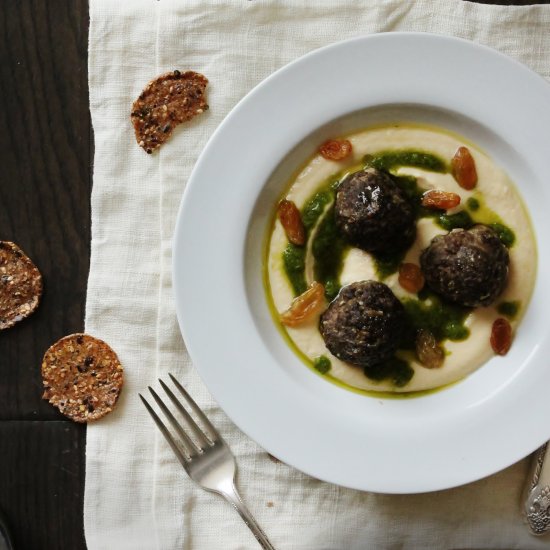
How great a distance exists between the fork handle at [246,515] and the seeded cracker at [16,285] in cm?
130

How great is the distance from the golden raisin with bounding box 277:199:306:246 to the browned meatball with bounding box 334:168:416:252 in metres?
0.19

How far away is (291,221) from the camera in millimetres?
3109

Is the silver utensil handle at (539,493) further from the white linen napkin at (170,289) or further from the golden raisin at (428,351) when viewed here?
the golden raisin at (428,351)

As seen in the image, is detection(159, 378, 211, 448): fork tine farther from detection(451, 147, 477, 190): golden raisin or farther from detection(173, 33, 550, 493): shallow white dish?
detection(451, 147, 477, 190): golden raisin

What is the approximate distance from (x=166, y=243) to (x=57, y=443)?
1.13 meters

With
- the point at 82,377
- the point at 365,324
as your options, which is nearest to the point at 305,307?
the point at 365,324

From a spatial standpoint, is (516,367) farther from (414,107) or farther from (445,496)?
(414,107)

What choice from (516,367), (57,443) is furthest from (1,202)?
(516,367)

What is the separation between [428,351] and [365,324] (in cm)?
44

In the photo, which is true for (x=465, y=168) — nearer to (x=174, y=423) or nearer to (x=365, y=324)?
(x=365, y=324)

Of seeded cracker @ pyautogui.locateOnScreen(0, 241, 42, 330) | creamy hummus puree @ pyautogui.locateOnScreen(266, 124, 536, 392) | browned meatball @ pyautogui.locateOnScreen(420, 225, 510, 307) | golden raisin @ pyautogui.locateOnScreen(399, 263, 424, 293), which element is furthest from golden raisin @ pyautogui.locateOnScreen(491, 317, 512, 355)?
seeded cracker @ pyautogui.locateOnScreen(0, 241, 42, 330)

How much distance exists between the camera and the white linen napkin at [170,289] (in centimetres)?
330

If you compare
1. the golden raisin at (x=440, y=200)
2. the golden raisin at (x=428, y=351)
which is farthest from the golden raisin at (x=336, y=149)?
the golden raisin at (x=428, y=351)

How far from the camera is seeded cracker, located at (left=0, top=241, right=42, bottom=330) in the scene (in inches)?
133
